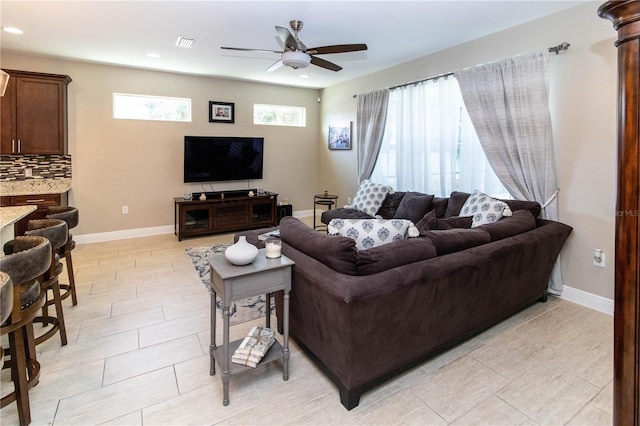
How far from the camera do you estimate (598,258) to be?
310cm

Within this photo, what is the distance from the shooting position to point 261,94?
6.52 m

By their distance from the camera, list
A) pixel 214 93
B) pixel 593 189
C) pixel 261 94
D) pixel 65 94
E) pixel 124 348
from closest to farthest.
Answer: pixel 124 348 → pixel 593 189 → pixel 65 94 → pixel 214 93 → pixel 261 94

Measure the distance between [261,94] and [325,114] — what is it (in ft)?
4.40

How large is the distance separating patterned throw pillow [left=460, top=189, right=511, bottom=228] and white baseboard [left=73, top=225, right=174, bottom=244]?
4768 mm

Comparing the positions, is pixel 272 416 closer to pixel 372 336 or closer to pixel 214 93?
pixel 372 336

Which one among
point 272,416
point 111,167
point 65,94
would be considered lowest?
point 272,416

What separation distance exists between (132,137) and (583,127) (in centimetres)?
589

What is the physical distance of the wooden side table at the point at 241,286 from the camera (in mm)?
1854

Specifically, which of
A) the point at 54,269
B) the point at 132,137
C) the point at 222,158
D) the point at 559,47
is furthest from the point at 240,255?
the point at 132,137

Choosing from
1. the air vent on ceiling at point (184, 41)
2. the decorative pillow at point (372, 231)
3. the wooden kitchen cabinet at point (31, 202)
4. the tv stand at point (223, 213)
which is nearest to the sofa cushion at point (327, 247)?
the decorative pillow at point (372, 231)

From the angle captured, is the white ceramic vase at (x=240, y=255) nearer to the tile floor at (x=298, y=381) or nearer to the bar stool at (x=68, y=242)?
the tile floor at (x=298, y=381)

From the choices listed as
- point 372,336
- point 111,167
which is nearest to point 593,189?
point 372,336

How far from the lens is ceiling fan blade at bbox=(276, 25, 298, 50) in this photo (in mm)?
2995

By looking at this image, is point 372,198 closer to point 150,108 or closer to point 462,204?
point 462,204
